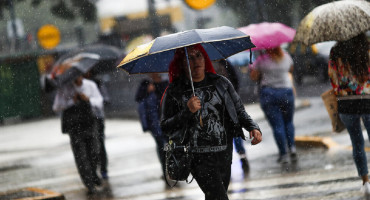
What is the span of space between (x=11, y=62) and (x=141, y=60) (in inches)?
1128

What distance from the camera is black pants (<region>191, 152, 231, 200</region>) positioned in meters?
4.67

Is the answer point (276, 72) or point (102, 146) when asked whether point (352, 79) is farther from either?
point (102, 146)

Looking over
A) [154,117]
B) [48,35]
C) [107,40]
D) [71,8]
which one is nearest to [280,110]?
[154,117]

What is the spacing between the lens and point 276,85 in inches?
336

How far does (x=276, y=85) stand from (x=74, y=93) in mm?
2643

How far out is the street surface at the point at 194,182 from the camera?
6.98 m

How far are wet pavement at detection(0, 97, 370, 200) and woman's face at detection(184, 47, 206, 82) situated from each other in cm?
222

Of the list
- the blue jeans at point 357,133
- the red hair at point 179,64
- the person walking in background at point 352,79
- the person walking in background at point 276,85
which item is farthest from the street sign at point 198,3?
the red hair at point 179,64

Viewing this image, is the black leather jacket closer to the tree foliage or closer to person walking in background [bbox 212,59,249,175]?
person walking in background [bbox 212,59,249,175]

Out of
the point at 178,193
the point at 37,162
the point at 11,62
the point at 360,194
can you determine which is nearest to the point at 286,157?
the point at 178,193

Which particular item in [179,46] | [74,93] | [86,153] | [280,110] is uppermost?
[179,46]

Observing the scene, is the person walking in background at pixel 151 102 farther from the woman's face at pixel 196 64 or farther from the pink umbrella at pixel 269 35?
the woman's face at pixel 196 64

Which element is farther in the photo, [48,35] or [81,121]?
[48,35]

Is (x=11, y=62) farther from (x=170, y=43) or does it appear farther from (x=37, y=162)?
(x=170, y=43)
